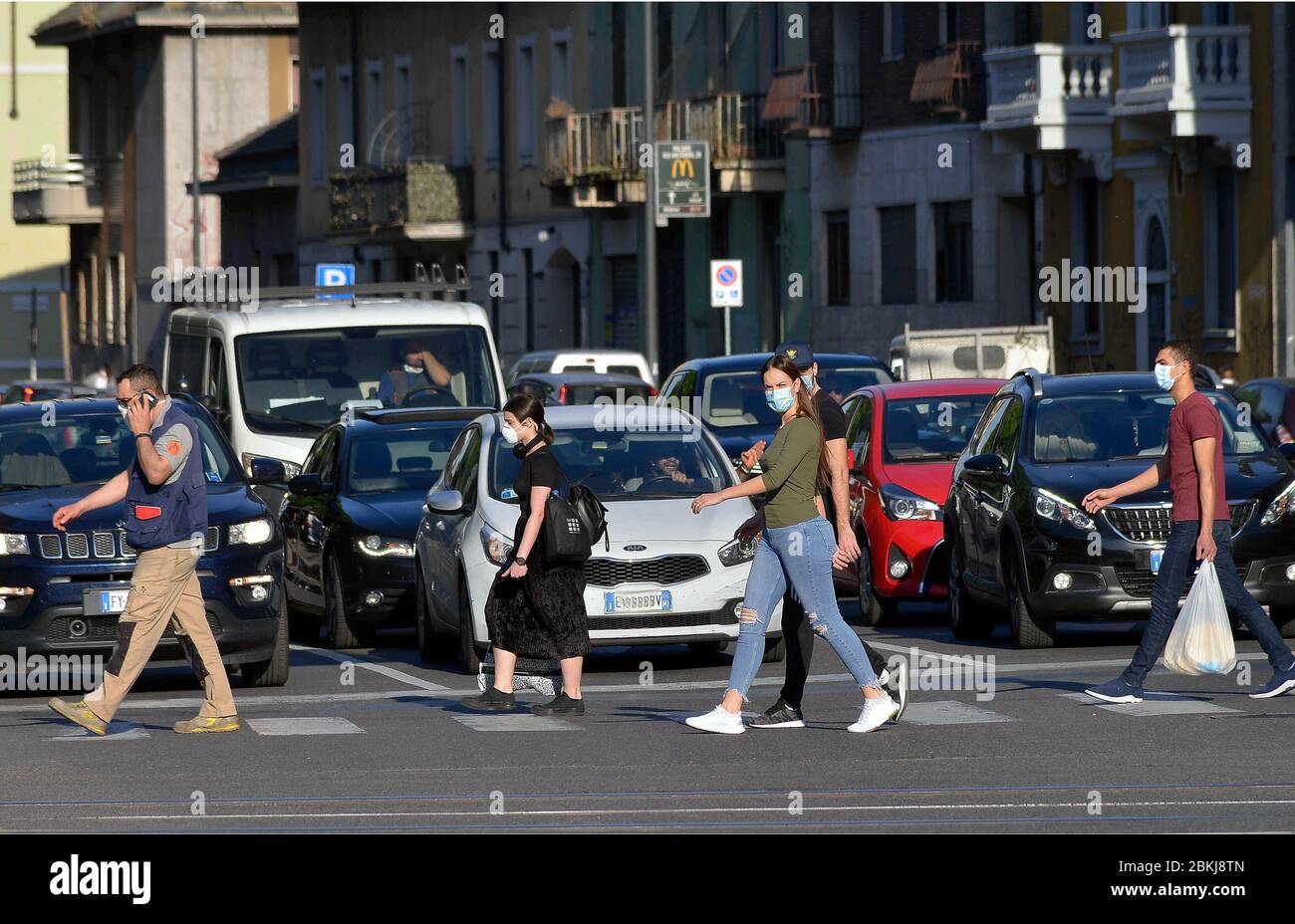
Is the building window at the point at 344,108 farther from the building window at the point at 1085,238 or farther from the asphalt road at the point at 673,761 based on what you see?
the asphalt road at the point at 673,761

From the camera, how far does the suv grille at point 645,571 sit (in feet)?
53.7

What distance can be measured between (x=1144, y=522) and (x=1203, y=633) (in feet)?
9.56

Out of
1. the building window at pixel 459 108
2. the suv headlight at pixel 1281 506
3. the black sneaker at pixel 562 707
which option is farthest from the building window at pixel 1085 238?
the black sneaker at pixel 562 707

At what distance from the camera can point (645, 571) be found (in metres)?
16.4

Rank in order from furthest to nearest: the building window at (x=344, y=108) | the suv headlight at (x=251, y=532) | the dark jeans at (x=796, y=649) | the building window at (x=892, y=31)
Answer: the building window at (x=344, y=108) < the building window at (x=892, y=31) < the suv headlight at (x=251, y=532) < the dark jeans at (x=796, y=649)

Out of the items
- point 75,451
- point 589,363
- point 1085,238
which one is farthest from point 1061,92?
point 75,451

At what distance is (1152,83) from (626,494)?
67.4ft

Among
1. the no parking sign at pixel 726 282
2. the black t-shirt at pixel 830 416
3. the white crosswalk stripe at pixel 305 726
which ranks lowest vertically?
the white crosswalk stripe at pixel 305 726

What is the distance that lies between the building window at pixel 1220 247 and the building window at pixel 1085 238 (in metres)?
3.23

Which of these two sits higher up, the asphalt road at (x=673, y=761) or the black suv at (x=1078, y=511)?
the black suv at (x=1078, y=511)

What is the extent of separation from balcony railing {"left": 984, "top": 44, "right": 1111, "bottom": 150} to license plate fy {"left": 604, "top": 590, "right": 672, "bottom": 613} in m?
23.2

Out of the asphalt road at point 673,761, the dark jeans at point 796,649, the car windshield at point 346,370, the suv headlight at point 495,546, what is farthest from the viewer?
the car windshield at point 346,370
